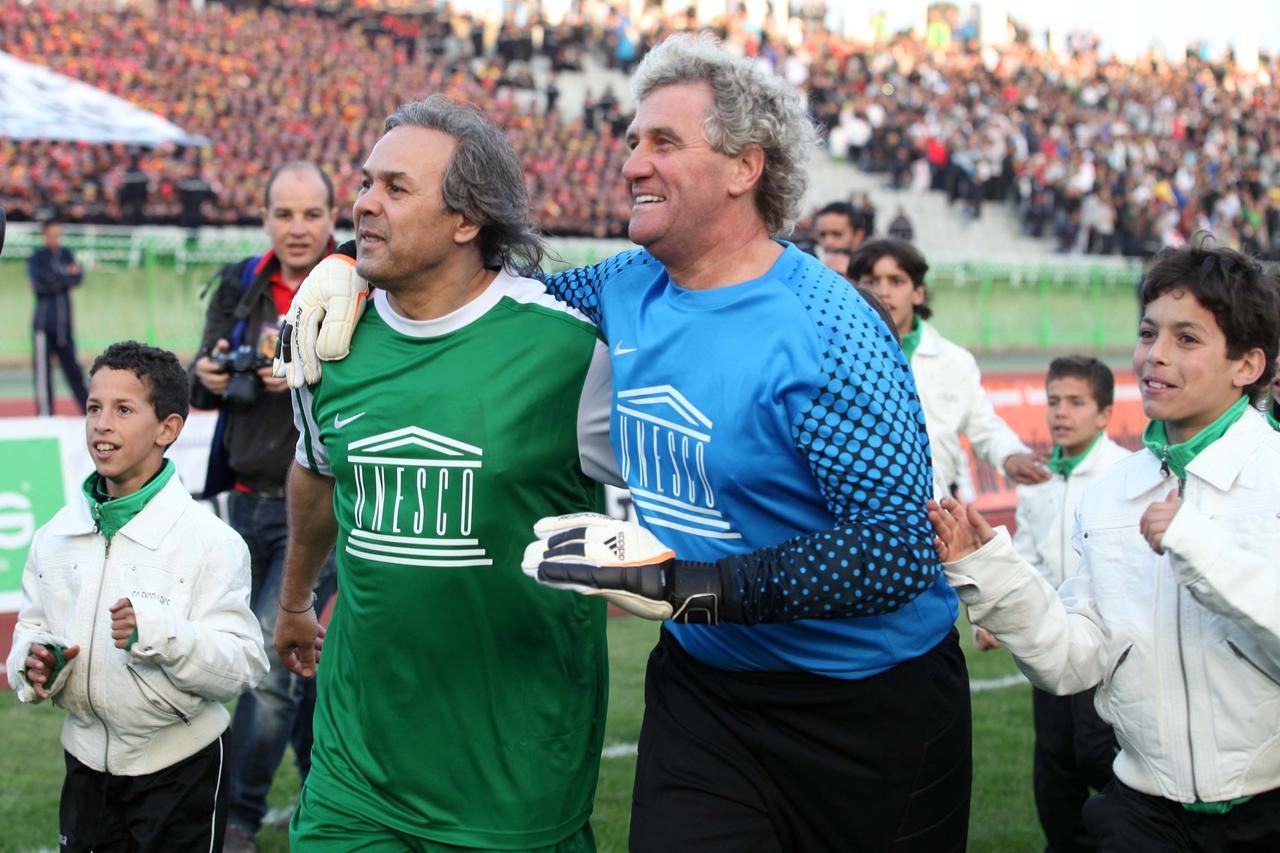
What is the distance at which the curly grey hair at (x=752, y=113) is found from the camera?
10.4ft

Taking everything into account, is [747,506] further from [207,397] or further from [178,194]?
[178,194]

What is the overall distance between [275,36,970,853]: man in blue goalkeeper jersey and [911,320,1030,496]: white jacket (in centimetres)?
333

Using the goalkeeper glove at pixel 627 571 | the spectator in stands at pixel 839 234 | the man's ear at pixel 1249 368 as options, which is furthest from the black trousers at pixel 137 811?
the spectator in stands at pixel 839 234

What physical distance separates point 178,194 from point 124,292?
3239 mm

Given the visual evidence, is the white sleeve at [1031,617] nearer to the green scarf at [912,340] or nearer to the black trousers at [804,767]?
the black trousers at [804,767]

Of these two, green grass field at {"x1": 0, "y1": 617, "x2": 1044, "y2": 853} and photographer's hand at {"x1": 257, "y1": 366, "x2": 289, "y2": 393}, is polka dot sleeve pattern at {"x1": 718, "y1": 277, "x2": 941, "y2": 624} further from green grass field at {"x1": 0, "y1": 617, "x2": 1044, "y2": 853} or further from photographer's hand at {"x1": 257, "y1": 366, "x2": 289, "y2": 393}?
green grass field at {"x1": 0, "y1": 617, "x2": 1044, "y2": 853}

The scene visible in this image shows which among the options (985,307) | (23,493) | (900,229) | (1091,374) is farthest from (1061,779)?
(985,307)

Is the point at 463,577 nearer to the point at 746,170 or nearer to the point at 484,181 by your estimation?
the point at 484,181

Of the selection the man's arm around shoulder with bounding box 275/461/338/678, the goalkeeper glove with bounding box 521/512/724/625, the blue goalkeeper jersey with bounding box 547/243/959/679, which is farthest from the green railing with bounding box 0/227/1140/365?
the goalkeeper glove with bounding box 521/512/724/625

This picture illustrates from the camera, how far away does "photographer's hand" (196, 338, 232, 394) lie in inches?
210

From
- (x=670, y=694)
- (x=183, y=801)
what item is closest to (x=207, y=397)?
(x=183, y=801)

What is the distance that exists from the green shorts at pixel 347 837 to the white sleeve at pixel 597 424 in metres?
0.88

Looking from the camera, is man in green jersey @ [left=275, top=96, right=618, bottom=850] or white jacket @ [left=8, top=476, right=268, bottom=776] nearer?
man in green jersey @ [left=275, top=96, right=618, bottom=850]

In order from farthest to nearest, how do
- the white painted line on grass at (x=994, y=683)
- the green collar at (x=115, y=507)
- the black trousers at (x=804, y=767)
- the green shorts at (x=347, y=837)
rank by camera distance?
the white painted line on grass at (x=994, y=683) < the green collar at (x=115, y=507) < the green shorts at (x=347, y=837) < the black trousers at (x=804, y=767)
